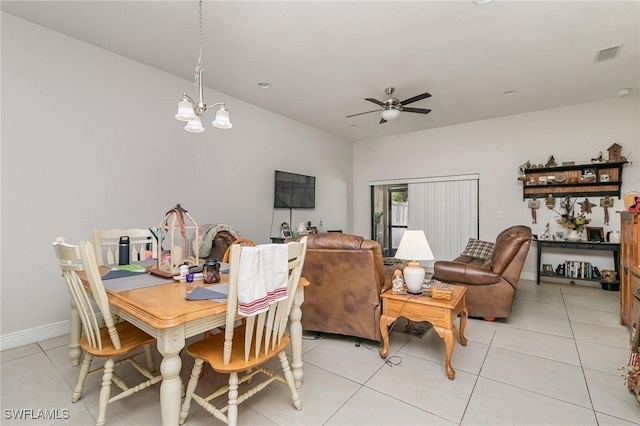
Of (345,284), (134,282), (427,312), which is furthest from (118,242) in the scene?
(427,312)

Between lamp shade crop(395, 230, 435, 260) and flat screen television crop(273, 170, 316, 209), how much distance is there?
3.14 metres

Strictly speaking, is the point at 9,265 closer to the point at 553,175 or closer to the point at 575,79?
the point at 575,79

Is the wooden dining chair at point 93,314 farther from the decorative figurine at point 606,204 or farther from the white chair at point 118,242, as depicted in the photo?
the decorative figurine at point 606,204

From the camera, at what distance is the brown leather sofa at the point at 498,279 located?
309cm

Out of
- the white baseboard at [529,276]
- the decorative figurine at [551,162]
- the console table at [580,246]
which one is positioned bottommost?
the white baseboard at [529,276]

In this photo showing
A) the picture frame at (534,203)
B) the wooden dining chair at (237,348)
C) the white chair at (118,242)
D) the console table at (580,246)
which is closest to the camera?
the wooden dining chair at (237,348)

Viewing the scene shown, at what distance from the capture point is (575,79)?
12.7 ft

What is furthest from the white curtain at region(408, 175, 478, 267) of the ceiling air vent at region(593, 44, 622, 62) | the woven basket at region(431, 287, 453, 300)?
the woven basket at region(431, 287, 453, 300)

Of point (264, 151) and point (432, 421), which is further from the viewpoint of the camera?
point (264, 151)

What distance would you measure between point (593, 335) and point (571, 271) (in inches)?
94.3

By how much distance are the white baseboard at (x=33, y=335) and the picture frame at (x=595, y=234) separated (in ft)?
22.9

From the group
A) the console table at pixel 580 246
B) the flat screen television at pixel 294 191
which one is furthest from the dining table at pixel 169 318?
the console table at pixel 580 246

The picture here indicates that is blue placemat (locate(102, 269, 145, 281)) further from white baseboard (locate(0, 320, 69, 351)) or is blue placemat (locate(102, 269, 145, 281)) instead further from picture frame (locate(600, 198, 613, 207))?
picture frame (locate(600, 198, 613, 207))


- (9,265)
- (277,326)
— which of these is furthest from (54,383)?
(277,326)
